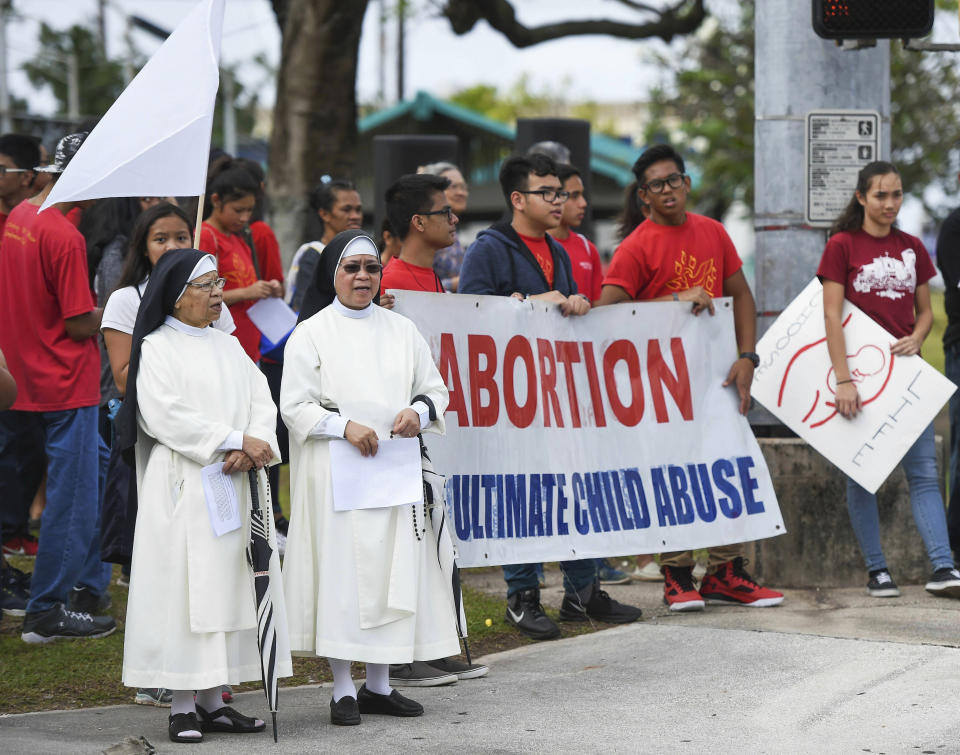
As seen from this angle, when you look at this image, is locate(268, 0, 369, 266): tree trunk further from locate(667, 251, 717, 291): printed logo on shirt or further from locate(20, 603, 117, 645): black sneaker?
locate(20, 603, 117, 645): black sneaker

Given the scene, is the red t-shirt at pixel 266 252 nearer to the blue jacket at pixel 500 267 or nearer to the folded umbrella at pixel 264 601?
the blue jacket at pixel 500 267

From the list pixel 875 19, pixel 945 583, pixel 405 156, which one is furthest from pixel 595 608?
pixel 405 156

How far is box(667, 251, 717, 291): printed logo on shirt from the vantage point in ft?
24.8

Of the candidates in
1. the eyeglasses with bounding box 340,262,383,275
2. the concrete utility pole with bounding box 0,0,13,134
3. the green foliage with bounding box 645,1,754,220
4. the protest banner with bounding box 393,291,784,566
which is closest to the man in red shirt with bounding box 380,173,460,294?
Answer: the protest banner with bounding box 393,291,784,566

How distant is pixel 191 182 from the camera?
5.85m

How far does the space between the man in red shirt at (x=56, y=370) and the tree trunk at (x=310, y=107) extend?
8.59 meters

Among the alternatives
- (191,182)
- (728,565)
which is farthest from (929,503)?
(191,182)

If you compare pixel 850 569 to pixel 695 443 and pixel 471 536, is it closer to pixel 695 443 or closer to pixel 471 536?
pixel 695 443

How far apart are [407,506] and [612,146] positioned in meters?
28.7

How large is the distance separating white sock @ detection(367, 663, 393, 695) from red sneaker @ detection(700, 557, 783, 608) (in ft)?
8.21

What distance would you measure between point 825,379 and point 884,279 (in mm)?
583

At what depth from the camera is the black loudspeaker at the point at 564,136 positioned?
38.1ft

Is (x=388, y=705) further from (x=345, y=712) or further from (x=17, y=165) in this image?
(x=17, y=165)

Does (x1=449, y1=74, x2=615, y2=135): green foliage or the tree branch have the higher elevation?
(x1=449, y1=74, x2=615, y2=135): green foliage
